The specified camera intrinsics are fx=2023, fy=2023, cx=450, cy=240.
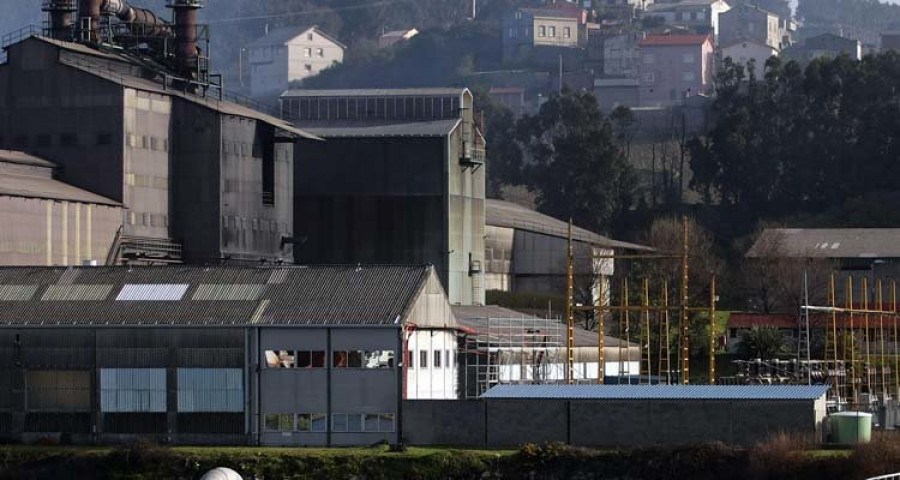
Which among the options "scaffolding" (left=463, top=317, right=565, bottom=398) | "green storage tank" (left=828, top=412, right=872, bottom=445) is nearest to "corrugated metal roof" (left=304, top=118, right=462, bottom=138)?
"scaffolding" (left=463, top=317, right=565, bottom=398)

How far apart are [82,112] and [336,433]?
89.7ft

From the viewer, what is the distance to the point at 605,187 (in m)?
159

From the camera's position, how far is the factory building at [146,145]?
89375mm

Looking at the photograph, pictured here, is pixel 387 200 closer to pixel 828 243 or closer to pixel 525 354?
pixel 525 354

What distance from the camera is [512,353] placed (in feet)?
277

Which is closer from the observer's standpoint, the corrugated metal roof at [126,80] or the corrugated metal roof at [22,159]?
the corrugated metal roof at [22,159]

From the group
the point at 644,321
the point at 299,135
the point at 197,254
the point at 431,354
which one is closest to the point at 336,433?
the point at 431,354

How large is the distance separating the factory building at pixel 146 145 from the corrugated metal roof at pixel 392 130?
31.6ft

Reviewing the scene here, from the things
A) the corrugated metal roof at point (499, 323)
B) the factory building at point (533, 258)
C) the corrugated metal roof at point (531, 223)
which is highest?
the corrugated metal roof at point (531, 223)

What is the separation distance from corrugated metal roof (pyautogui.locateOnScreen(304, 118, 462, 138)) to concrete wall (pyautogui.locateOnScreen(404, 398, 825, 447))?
39.0 metres

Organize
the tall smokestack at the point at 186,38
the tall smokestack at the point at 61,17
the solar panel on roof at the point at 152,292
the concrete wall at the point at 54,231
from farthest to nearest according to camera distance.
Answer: the tall smokestack at the point at 186,38
the tall smokestack at the point at 61,17
the concrete wall at the point at 54,231
the solar panel on roof at the point at 152,292

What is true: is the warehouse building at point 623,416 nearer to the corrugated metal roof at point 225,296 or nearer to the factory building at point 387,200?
the corrugated metal roof at point 225,296

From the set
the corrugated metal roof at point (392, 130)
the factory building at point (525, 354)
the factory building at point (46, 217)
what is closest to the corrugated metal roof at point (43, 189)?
the factory building at point (46, 217)

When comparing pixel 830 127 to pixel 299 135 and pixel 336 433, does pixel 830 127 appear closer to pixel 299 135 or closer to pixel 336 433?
pixel 299 135
